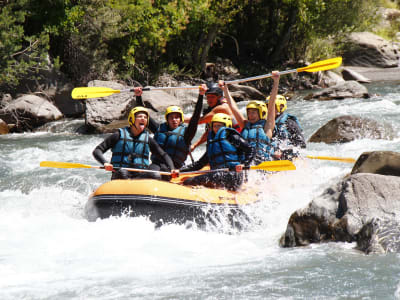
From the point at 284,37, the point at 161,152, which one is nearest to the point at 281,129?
the point at 161,152

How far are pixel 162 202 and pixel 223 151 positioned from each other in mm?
839

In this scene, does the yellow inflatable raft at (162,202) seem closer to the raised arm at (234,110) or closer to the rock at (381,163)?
the raised arm at (234,110)

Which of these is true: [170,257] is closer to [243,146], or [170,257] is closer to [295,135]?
[243,146]

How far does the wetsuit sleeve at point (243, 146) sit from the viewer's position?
16.7ft

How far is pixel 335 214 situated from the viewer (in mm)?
4164

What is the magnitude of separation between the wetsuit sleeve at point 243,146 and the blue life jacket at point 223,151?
0.04 metres

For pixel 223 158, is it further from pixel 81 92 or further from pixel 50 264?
pixel 81 92

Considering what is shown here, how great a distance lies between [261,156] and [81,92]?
2.74 meters

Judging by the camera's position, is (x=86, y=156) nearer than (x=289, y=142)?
No

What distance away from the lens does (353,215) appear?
4066mm

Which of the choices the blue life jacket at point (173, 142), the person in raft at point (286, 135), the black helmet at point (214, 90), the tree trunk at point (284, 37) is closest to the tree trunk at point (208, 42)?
the tree trunk at point (284, 37)

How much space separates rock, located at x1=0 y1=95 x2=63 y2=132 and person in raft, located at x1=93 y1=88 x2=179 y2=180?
7.62 meters

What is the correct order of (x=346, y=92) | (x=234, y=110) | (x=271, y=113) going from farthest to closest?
(x=346, y=92)
(x=234, y=110)
(x=271, y=113)

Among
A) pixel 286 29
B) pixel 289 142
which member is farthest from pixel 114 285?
pixel 286 29
